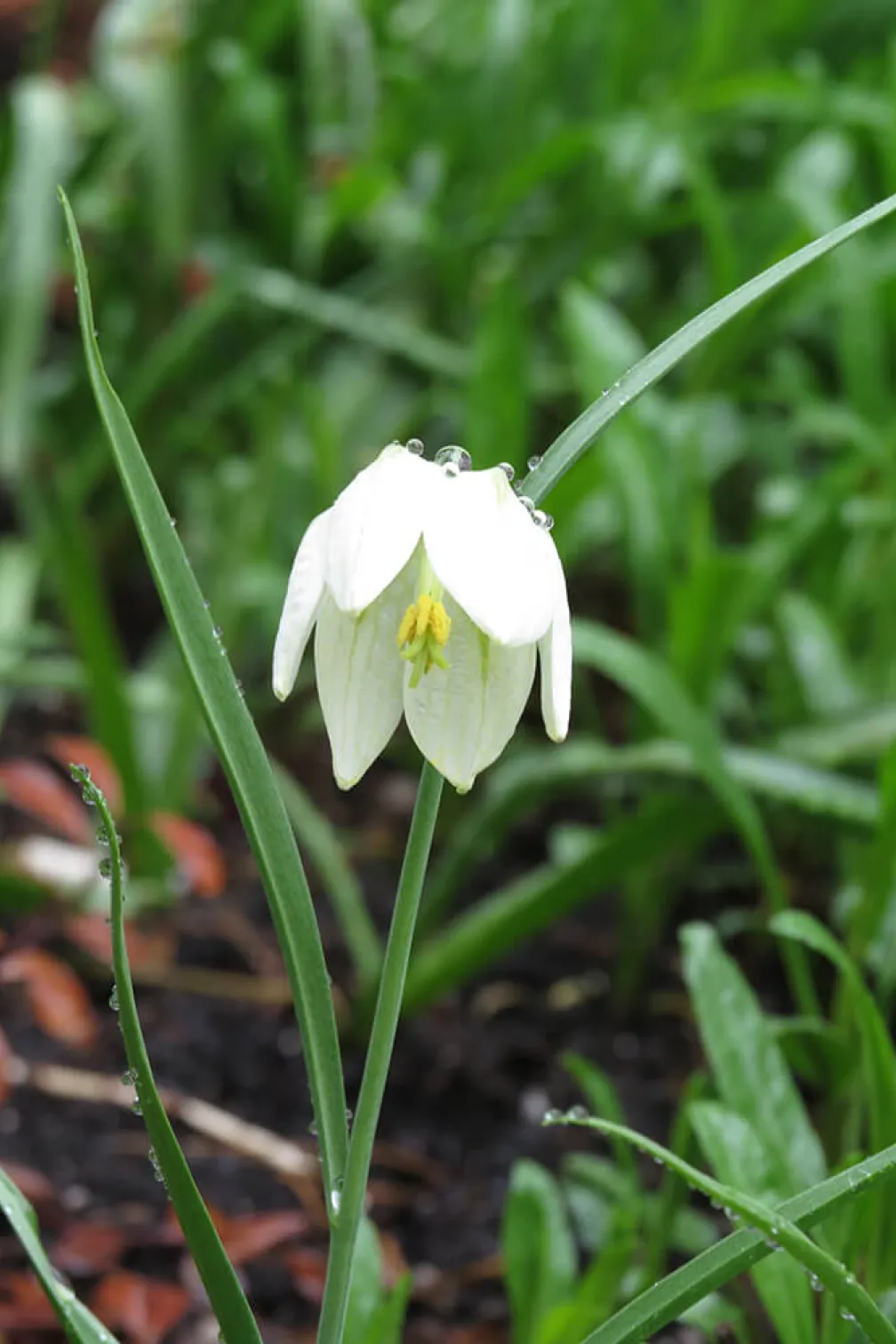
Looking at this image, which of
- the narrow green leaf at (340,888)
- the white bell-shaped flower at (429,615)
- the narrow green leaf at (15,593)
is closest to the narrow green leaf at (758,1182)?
the white bell-shaped flower at (429,615)

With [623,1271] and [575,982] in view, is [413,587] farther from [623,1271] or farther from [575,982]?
[575,982]

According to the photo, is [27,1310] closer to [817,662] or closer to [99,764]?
[99,764]

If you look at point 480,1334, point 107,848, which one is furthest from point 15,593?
point 107,848

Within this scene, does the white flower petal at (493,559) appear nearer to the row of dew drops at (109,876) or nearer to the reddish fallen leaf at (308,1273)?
the row of dew drops at (109,876)

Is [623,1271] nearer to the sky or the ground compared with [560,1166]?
nearer to the ground

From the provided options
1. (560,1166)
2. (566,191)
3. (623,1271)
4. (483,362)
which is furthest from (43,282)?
(623,1271)

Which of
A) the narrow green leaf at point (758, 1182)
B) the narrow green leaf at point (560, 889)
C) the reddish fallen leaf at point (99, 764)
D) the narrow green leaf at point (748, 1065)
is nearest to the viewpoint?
the narrow green leaf at point (758, 1182)
